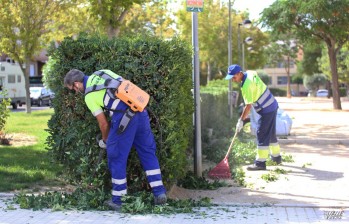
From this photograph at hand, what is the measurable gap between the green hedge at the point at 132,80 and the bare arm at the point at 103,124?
A: 440 millimetres

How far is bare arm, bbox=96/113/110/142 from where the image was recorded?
6040 millimetres

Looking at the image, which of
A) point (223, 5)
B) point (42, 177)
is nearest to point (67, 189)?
point (42, 177)

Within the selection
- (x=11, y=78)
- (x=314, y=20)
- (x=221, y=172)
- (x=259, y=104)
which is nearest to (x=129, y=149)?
(x=221, y=172)

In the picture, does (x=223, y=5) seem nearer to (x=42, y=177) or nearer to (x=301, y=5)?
(x=301, y=5)

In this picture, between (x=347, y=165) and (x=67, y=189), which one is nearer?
(x=67, y=189)

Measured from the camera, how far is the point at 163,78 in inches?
259

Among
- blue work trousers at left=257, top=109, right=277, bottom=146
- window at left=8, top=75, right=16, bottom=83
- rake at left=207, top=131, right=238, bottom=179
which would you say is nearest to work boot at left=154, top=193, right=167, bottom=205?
rake at left=207, top=131, right=238, bottom=179

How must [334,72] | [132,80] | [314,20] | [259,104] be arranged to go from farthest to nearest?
[334,72]
[314,20]
[259,104]
[132,80]

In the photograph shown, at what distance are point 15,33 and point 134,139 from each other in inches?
815

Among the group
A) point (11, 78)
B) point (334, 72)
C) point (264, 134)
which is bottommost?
point (264, 134)

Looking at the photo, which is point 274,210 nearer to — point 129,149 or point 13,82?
point 129,149

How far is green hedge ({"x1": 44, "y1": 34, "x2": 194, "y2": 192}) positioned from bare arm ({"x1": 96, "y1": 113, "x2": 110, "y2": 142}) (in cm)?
44

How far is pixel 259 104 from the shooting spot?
30.6 ft

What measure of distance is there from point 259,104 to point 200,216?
3.75m
